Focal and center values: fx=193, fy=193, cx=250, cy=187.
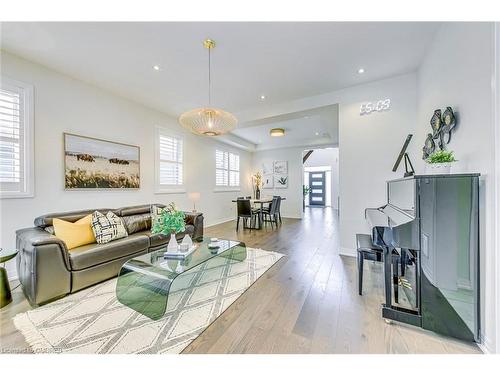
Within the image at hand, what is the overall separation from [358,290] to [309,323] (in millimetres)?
851

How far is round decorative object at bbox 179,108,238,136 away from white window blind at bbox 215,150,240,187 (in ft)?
11.6

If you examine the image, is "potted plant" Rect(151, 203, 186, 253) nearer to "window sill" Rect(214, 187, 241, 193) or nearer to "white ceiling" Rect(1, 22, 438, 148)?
"white ceiling" Rect(1, 22, 438, 148)

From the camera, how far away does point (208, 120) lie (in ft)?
8.73

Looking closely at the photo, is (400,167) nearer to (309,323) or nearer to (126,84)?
(309,323)

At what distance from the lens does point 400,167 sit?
A: 303 centimetres

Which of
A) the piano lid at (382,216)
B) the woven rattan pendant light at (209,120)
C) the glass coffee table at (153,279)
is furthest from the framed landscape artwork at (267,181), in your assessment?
the glass coffee table at (153,279)

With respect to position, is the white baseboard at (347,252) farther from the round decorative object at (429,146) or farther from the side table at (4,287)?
the side table at (4,287)

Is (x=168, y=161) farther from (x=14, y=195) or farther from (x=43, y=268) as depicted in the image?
(x=43, y=268)

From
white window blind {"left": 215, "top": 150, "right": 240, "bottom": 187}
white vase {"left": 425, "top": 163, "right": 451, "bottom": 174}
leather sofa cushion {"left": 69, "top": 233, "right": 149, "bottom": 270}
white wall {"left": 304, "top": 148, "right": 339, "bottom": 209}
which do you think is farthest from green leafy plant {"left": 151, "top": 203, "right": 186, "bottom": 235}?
white wall {"left": 304, "top": 148, "right": 339, "bottom": 209}

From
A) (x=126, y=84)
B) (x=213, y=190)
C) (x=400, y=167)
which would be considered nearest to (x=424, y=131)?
(x=400, y=167)

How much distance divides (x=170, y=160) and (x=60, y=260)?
3095mm

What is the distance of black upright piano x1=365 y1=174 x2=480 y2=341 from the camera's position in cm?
142

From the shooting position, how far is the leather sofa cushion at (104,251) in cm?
207

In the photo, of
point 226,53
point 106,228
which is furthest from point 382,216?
point 106,228
